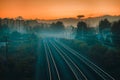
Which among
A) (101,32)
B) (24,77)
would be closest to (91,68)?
(24,77)

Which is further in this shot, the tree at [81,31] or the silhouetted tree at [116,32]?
the tree at [81,31]

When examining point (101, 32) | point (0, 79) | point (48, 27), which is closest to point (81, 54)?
point (48, 27)

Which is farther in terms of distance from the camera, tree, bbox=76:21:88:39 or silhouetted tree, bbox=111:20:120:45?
tree, bbox=76:21:88:39

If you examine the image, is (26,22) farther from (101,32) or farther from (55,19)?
(101,32)

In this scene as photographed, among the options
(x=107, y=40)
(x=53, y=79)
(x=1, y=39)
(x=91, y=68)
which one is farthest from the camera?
(x=107, y=40)

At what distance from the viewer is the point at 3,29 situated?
25344mm

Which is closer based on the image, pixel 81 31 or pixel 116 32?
pixel 116 32

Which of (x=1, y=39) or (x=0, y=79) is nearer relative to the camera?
(x=0, y=79)

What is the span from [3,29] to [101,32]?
12.1 metres

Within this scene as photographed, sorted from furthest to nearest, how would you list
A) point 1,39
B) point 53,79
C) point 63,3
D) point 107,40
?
point 107,40
point 1,39
point 63,3
point 53,79


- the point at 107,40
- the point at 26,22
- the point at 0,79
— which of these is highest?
the point at 26,22

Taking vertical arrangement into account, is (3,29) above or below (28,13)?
below

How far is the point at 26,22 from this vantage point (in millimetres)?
25422

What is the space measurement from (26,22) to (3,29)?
8.24 feet
